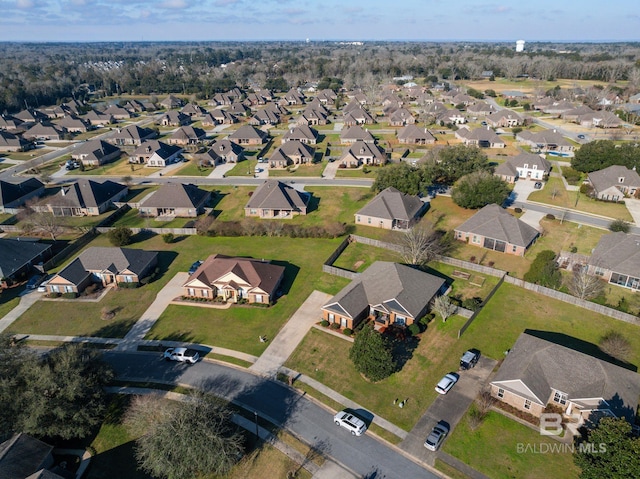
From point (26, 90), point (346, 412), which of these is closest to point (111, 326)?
point (346, 412)

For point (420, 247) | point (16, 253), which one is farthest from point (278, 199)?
point (16, 253)

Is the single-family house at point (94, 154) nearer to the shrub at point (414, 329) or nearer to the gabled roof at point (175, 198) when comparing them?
the gabled roof at point (175, 198)

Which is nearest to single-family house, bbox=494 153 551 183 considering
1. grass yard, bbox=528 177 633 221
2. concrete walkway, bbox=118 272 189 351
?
grass yard, bbox=528 177 633 221

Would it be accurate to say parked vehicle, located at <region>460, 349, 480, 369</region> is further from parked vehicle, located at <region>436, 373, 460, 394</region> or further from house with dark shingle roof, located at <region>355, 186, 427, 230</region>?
house with dark shingle roof, located at <region>355, 186, 427, 230</region>

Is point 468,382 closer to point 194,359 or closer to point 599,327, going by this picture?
point 599,327

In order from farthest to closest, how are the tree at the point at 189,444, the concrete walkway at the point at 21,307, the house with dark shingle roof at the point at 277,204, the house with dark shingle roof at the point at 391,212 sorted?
the house with dark shingle roof at the point at 277,204 < the house with dark shingle roof at the point at 391,212 < the concrete walkway at the point at 21,307 < the tree at the point at 189,444

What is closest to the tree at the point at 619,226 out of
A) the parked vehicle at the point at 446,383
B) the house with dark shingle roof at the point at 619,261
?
the house with dark shingle roof at the point at 619,261
